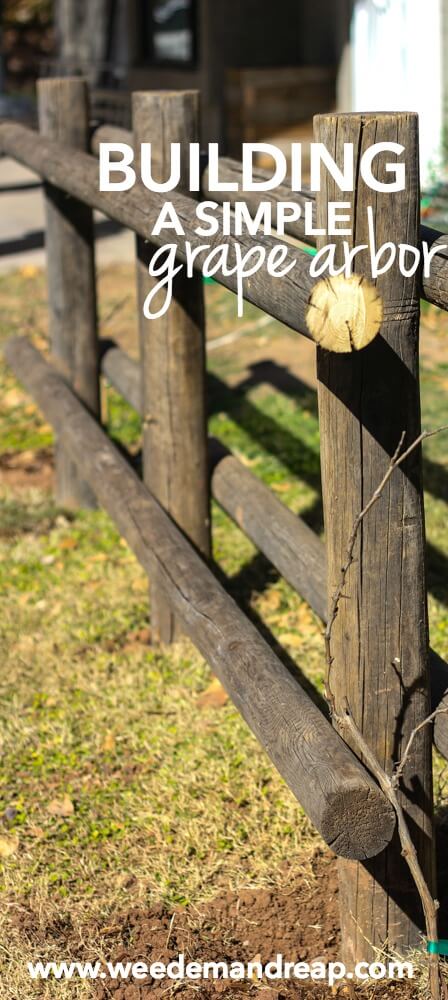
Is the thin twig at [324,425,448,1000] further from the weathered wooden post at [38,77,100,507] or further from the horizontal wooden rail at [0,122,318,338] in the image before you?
the weathered wooden post at [38,77,100,507]

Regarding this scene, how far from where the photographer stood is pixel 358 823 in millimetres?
2270

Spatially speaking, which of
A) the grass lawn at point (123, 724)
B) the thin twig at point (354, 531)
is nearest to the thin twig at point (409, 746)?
the thin twig at point (354, 531)

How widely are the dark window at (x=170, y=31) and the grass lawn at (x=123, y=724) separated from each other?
7.22 meters

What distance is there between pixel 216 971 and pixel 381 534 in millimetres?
1139

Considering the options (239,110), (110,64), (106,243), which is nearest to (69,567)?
(106,243)

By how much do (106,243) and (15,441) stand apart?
13.5ft

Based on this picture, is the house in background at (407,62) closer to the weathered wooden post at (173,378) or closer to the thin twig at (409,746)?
the weathered wooden post at (173,378)

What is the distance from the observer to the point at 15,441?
6449mm

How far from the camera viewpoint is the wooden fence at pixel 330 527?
2.16 metres

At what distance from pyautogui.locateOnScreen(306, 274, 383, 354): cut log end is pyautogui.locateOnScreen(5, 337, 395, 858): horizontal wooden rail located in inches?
32.9

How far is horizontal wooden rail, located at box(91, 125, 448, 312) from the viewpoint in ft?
7.07

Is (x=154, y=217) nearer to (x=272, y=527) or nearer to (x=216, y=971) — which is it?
(x=272, y=527)

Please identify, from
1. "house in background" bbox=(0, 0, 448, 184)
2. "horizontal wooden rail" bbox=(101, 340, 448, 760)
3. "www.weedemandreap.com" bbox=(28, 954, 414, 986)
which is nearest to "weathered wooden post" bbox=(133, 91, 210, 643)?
"horizontal wooden rail" bbox=(101, 340, 448, 760)

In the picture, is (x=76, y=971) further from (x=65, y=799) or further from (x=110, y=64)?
(x=110, y=64)
